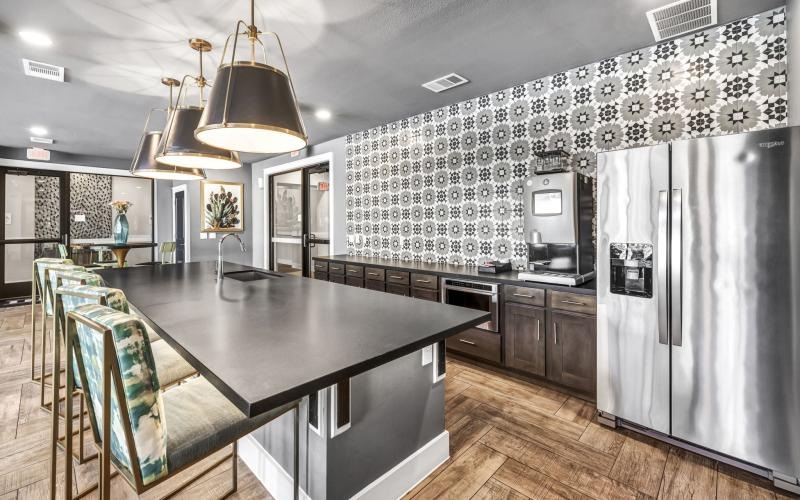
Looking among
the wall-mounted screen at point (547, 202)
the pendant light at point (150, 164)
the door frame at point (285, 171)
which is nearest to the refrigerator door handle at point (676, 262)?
the wall-mounted screen at point (547, 202)

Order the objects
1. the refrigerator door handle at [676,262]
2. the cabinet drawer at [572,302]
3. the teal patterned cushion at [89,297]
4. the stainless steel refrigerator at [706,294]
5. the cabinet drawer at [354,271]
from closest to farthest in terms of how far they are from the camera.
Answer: the teal patterned cushion at [89,297]
the stainless steel refrigerator at [706,294]
the refrigerator door handle at [676,262]
the cabinet drawer at [572,302]
the cabinet drawer at [354,271]

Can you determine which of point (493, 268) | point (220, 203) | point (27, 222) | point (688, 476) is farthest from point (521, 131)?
point (27, 222)

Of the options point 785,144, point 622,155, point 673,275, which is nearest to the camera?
point 785,144

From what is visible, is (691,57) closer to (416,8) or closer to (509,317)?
(416,8)

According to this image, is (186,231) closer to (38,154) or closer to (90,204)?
(90,204)

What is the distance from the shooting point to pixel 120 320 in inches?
39.7

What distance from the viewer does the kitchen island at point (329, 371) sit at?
3.60 ft

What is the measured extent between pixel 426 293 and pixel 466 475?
1868mm

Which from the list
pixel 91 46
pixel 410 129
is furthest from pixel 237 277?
pixel 410 129

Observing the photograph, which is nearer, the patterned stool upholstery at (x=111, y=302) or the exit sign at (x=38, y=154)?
the patterned stool upholstery at (x=111, y=302)

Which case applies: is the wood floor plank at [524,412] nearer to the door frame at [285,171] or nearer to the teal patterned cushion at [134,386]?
the teal patterned cushion at [134,386]

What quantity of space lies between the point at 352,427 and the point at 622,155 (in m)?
2.15

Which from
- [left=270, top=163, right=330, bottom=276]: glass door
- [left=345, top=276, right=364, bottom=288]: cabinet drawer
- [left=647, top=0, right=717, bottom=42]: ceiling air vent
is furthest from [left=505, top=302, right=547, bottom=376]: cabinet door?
[left=270, top=163, right=330, bottom=276]: glass door

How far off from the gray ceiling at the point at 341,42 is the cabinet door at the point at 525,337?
2.01 meters
